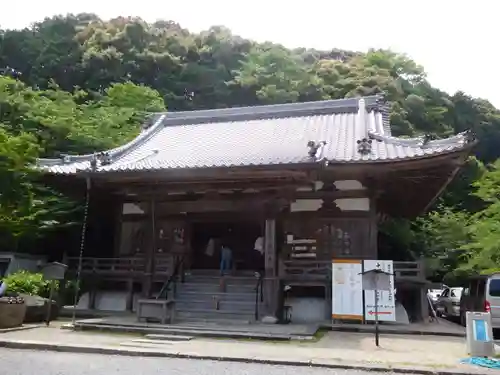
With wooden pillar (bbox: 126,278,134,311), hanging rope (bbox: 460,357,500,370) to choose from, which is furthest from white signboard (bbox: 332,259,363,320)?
wooden pillar (bbox: 126,278,134,311)

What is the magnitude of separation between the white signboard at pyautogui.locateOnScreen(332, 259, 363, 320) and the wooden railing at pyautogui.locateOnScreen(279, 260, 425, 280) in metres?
0.95

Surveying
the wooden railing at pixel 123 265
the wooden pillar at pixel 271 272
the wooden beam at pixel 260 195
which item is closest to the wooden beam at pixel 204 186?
the wooden beam at pixel 260 195

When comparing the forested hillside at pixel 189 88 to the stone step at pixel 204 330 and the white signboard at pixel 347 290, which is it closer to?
the stone step at pixel 204 330

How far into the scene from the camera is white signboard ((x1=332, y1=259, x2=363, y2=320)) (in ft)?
39.3

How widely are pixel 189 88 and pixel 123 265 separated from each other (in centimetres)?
3007

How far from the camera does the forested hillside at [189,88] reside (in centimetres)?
2180

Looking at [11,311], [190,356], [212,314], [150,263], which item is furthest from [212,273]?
[190,356]

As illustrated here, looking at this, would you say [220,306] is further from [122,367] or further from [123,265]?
[122,367]

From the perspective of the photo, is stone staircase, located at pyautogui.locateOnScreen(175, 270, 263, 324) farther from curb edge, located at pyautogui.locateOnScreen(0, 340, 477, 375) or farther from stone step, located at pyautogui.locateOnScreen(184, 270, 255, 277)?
curb edge, located at pyautogui.locateOnScreen(0, 340, 477, 375)

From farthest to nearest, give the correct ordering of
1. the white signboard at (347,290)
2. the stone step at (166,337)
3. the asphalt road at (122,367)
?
1. the white signboard at (347,290)
2. the stone step at (166,337)
3. the asphalt road at (122,367)

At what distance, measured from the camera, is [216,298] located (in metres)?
13.1

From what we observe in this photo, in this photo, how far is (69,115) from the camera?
21.7 meters

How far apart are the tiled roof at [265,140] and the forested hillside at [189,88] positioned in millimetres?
3430

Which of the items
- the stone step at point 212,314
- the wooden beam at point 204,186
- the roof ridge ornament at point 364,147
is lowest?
the stone step at point 212,314
